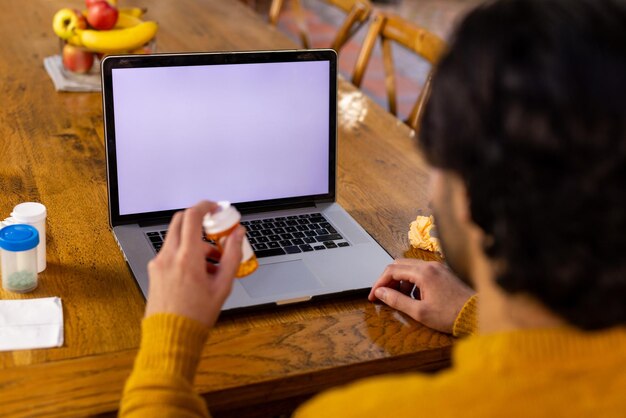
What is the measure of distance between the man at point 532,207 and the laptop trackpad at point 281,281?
42 cm

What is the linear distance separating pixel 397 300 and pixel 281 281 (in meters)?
0.17

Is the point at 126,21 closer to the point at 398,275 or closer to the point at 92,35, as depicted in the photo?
the point at 92,35

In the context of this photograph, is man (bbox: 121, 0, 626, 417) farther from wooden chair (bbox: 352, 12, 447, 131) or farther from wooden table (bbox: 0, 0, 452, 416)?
wooden chair (bbox: 352, 12, 447, 131)

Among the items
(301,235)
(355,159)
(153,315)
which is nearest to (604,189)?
(153,315)

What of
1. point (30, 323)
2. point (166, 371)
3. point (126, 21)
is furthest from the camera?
point (126, 21)

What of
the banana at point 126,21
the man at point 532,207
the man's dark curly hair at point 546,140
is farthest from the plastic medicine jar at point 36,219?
the banana at point 126,21

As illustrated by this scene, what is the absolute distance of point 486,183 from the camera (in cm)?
69

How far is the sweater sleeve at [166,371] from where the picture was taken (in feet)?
2.81

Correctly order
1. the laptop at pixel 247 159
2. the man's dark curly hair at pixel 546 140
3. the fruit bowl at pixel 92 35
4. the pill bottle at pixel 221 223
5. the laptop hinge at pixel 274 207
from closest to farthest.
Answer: the man's dark curly hair at pixel 546 140 → the pill bottle at pixel 221 223 → the laptop at pixel 247 159 → the laptop hinge at pixel 274 207 → the fruit bowl at pixel 92 35

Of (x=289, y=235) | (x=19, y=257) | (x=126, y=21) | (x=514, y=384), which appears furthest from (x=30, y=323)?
(x=126, y=21)

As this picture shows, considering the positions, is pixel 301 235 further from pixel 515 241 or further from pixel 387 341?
pixel 515 241

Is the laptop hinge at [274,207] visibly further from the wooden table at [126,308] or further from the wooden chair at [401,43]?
the wooden chair at [401,43]

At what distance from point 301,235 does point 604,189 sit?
0.73 meters

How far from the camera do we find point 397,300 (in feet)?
3.88
